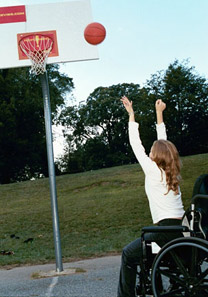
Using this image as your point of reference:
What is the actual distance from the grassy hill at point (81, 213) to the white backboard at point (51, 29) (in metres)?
3.82

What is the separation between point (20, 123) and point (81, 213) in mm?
20323

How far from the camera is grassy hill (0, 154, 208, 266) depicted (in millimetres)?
10031

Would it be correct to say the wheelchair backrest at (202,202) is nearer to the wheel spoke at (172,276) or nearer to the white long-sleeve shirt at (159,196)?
the white long-sleeve shirt at (159,196)

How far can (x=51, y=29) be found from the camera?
24.4 ft

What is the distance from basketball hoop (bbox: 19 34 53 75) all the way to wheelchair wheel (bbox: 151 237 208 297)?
4549 mm

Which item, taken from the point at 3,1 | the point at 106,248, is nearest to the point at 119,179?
the point at 106,248

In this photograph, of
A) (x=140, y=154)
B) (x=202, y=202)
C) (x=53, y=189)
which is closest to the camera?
(x=202, y=202)

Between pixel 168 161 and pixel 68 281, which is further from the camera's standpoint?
pixel 68 281

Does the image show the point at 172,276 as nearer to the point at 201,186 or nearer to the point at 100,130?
the point at 201,186

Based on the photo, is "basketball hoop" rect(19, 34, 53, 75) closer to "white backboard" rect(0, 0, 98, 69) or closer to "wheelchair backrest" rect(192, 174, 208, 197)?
"white backboard" rect(0, 0, 98, 69)

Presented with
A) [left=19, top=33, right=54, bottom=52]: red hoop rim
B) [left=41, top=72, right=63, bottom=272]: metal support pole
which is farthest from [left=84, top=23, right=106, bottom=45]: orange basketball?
[left=41, top=72, right=63, bottom=272]: metal support pole

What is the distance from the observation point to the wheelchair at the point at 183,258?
11.5 feet

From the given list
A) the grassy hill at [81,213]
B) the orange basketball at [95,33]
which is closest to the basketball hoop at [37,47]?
the orange basketball at [95,33]

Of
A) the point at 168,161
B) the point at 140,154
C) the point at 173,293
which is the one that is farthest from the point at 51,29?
the point at 173,293
